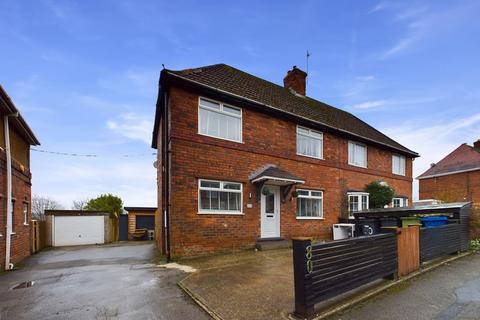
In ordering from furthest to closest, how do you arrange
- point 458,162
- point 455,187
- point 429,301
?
point 458,162, point 455,187, point 429,301

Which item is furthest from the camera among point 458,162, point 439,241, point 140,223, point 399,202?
point 458,162

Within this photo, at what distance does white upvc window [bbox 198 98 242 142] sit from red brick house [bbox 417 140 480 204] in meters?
25.9

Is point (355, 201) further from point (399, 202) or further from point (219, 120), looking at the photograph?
point (219, 120)

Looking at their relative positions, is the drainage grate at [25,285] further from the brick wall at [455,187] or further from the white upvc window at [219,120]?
the brick wall at [455,187]

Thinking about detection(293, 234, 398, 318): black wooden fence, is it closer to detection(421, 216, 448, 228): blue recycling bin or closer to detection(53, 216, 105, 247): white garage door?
detection(421, 216, 448, 228): blue recycling bin

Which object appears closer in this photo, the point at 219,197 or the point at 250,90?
the point at 219,197

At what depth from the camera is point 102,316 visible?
14.7ft

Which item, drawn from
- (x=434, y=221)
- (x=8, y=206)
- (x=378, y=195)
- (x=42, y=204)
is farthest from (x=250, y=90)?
(x=42, y=204)

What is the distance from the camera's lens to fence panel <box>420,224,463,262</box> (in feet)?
24.2

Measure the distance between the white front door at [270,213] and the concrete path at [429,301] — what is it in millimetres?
5471

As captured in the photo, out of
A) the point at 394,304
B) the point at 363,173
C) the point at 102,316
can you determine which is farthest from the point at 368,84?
the point at 102,316

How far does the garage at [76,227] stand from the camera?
16688 mm

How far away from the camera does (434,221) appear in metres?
10.5

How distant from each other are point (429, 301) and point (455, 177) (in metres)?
30.8
